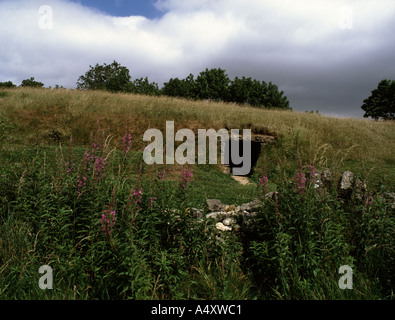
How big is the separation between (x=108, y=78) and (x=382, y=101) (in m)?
45.3

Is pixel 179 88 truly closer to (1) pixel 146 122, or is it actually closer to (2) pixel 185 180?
(1) pixel 146 122

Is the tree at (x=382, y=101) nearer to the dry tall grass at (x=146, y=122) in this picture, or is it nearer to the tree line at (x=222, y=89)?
the tree line at (x=222, y=89)

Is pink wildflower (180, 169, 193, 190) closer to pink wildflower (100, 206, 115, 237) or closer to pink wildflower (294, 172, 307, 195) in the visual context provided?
pink wildflower (100, 206, 115, 237)

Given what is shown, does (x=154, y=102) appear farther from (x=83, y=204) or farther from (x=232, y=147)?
(x=83, y=204)

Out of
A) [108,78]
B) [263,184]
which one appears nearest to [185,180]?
[263,184]

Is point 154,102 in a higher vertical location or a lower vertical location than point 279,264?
higher

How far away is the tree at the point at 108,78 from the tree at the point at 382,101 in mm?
41026

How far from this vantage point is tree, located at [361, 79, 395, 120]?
4647cm

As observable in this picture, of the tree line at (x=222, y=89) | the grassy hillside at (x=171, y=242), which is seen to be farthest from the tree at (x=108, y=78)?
the grassy hillside at (x=171, y=242)

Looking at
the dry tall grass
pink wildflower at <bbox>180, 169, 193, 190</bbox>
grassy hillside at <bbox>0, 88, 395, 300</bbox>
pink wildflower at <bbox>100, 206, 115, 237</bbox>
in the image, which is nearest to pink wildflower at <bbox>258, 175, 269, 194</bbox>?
grassy hillside at <bbox>0, 88, 395, 300</bbox>
